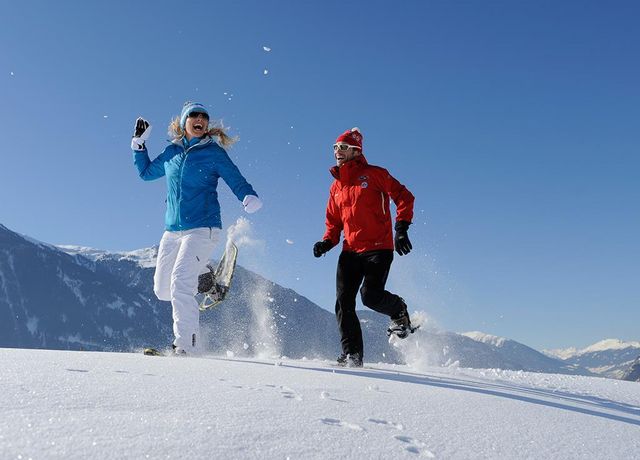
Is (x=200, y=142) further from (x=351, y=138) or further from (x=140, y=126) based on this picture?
(x=351, y=138)

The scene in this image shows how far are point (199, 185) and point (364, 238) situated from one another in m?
1.90

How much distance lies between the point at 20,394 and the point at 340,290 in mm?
4157

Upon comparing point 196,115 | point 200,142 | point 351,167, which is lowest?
point 351,167

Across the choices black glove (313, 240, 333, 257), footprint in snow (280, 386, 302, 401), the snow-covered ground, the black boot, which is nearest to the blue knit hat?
black glove (313, 240, 333, 257)

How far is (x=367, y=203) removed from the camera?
6168 millimetres

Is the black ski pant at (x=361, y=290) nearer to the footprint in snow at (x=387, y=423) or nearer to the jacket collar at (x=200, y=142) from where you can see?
the jacket collar at (x=200, y=142)

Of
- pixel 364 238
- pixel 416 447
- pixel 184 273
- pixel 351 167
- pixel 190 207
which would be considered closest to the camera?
pixel 416 447

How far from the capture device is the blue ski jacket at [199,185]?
19.5 ft

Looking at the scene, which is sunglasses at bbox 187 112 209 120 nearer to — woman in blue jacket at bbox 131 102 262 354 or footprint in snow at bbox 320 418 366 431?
woman in blue jacket at bbox 131 102 262 354

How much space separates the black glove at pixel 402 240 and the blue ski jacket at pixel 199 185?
Result: 5.42 feet

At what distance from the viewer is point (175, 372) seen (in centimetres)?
332

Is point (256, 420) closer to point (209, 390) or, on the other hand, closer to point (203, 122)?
point (209, 390)

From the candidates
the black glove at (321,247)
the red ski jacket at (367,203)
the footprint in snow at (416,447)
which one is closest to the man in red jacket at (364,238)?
the red ski jacket at (367,203)

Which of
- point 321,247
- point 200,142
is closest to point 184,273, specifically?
point 200,142
